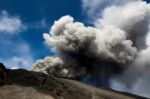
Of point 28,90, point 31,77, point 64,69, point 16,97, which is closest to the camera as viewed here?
point 16,97

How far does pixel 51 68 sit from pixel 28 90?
1993 inches

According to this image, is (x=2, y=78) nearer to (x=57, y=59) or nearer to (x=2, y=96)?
(x=2, y=96)

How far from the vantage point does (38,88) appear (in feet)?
518

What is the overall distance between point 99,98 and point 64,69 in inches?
1595

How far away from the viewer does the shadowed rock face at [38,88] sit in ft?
473

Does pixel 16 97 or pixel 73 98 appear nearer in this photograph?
pixel 16 97

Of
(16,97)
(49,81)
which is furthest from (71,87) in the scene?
(16,97)

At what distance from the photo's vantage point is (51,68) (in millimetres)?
198000

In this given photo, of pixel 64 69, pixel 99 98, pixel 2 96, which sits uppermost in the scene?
pixel 64 69

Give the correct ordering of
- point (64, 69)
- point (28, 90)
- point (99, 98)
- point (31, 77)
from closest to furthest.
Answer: point (28, 90)
point (99, 98)
point (31, 77)
point (64, 69)

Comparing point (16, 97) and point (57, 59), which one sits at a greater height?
point (57, 59)

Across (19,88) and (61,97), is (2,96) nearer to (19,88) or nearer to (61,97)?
(19,88)

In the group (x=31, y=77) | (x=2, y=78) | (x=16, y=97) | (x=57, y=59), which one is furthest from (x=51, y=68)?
(x=16, y=97)

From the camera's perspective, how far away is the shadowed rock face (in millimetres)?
144250
